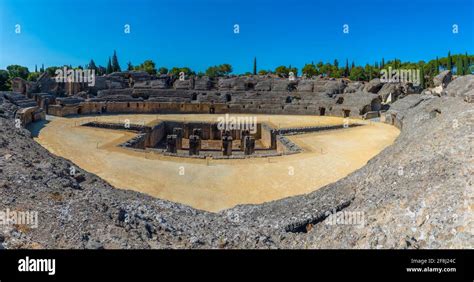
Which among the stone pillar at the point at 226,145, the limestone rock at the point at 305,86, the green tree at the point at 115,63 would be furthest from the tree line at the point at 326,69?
the stone pillar at the point at 226,145

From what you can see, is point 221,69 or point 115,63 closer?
point 115,63

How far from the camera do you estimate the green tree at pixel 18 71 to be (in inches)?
2603

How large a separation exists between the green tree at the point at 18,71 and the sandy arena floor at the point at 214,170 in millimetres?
57724

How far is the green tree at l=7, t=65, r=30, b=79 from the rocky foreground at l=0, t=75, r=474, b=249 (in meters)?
71.3

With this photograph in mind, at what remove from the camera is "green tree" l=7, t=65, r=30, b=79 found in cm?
6612

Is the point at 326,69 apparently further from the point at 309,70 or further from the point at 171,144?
the point at 171,144

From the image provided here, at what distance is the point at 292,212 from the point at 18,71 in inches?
3151

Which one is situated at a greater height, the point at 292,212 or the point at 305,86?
the point at 305,86

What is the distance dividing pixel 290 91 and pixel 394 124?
812 inches

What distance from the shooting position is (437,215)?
16.2 ft

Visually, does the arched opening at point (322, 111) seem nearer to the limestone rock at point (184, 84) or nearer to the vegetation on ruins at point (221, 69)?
the limestone rock at point (184, 84)

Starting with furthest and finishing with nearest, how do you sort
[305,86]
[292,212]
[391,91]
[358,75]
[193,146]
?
[358,75] < [305,86] < [391,91] < [193,146] < [292,212]

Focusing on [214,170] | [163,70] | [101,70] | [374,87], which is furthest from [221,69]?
[214,170]

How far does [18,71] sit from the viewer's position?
224 feet
